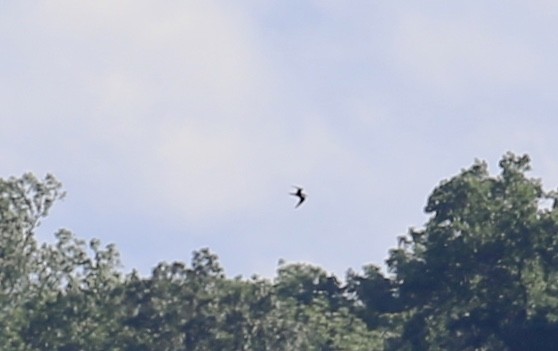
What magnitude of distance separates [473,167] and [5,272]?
23477 millimetres

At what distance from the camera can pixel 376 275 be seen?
340 ft

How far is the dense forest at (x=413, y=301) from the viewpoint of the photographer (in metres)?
88.5

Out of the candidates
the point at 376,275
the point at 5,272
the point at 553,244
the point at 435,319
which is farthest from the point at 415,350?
the point at 5,272

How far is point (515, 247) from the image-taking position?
296 feet

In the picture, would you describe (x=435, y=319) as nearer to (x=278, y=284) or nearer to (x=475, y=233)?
(x=475, y=233)

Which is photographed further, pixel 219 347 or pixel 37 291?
pixel 37 291

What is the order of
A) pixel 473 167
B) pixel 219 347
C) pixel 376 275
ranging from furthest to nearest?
1. pixel 376 275
2. pixel 473 167
3. pixel 219 347

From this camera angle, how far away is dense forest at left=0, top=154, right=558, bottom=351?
88500 millimetres

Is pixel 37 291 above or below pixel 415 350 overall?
above

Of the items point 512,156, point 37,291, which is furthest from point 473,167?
point 37,291

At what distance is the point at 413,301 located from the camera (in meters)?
93.9

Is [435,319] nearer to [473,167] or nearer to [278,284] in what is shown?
[473,167]

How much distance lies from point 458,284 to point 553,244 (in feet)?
15.6

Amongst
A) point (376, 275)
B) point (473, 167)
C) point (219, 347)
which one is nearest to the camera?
point (219, 347)
